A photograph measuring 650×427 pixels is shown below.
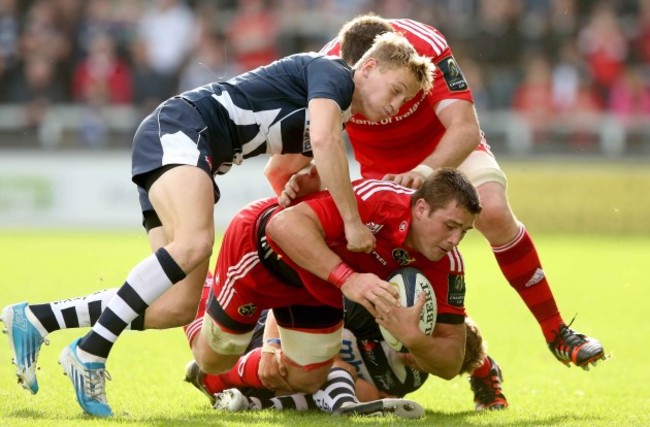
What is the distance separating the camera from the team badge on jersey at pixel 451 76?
22.1 ft

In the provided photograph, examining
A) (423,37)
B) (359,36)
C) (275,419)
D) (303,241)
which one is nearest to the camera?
(303,241)

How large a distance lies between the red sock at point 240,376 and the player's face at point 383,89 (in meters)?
1.31

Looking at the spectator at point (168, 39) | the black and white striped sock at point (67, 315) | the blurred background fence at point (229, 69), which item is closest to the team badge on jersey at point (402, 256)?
the black and white striped sock at point (67, 315)

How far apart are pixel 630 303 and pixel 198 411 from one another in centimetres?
598

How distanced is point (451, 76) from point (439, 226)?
169cm

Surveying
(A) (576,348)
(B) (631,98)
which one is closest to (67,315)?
(A) (576,348)

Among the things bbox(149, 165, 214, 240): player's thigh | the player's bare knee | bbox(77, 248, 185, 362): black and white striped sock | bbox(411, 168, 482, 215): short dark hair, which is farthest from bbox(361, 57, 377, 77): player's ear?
the player's bare knee

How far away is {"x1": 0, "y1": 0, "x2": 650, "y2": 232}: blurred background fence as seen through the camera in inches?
637

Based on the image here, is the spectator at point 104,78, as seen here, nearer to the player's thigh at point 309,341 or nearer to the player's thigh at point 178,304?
the player's thigh at point 178,304

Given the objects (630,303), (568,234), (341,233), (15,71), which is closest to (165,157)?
(341,233)

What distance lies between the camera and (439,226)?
532 centimetres

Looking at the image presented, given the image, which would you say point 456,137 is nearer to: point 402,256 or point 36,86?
point 402,256

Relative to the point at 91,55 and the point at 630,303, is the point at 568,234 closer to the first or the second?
the point at 630,303

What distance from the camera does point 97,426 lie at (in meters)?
4.97
